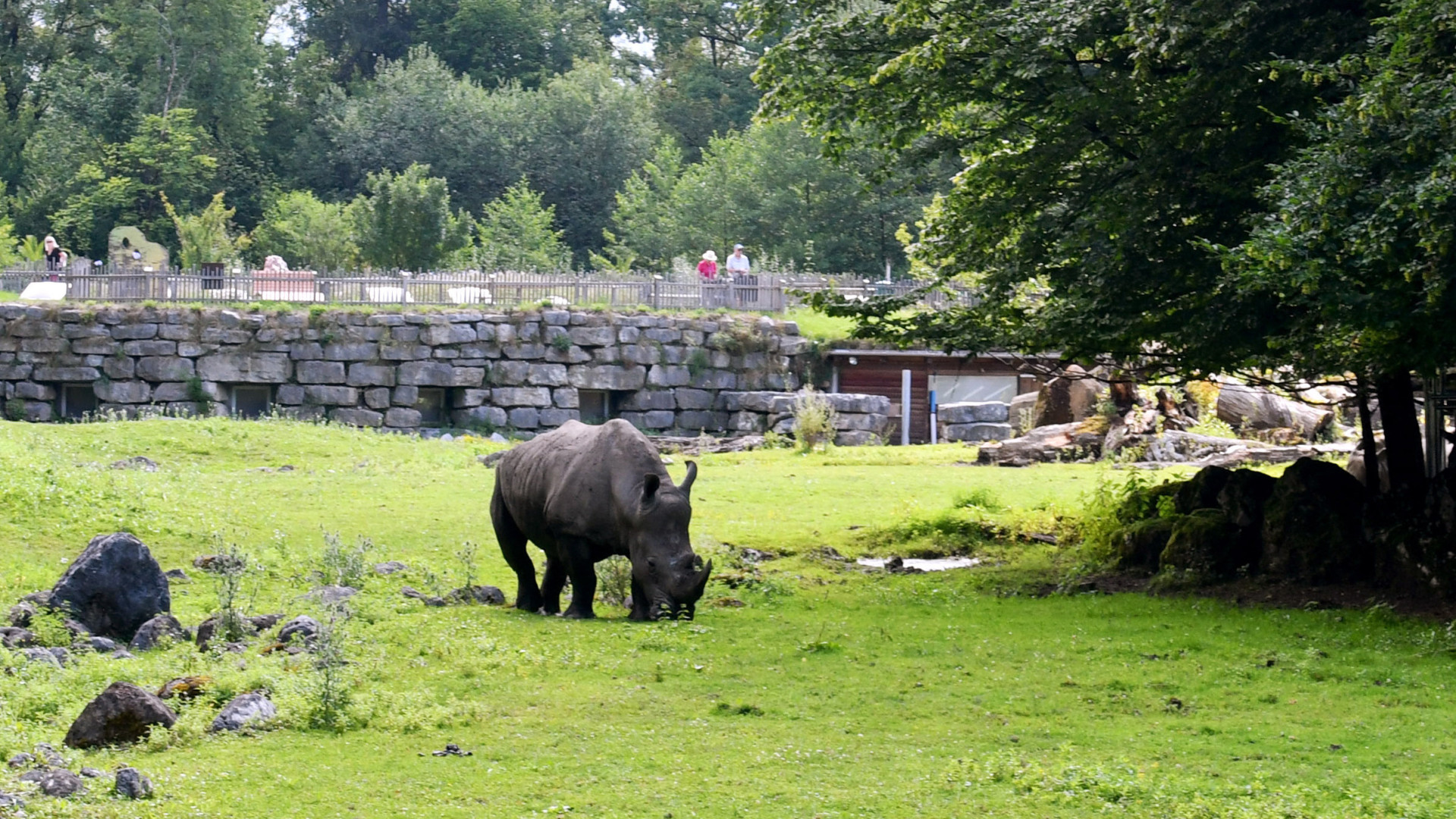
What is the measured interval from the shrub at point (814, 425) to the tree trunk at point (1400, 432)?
16363mm

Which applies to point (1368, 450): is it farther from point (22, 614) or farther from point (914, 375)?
point (914, 375)

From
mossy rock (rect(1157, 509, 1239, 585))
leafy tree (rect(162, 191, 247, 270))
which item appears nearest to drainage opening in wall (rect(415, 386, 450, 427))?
leafy tree (rect(162, 191, 247, 270))

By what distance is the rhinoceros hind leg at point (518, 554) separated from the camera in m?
14.8

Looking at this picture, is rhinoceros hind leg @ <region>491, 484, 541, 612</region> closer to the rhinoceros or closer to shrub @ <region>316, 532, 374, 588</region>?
the rhinoceros

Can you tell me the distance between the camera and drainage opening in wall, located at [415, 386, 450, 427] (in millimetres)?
37281

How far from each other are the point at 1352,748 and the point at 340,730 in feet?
19.3

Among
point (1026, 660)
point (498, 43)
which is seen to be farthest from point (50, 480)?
point (498, 43)

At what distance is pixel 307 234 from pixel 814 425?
27.1 m

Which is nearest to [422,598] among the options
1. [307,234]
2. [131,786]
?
[131,786]

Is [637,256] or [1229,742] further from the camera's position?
[637,256]

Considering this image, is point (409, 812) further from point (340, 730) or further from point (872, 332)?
point (872, 332)

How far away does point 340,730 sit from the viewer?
973cm

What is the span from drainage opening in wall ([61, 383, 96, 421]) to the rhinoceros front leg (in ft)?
86.5

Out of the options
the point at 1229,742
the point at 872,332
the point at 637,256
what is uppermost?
the point at 637,256
